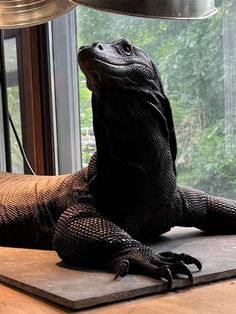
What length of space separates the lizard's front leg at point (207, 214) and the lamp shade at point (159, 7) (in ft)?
1.91

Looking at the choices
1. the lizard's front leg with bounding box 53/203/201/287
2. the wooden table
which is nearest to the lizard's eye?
the lizard's front leg with bounding box 53/203/201/287

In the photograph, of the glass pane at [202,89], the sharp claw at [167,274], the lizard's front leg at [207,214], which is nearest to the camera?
the sharp claw at [167,274]

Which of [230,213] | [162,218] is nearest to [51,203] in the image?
[162,218]

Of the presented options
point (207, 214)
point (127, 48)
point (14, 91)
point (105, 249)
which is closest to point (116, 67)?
point (127, 48)

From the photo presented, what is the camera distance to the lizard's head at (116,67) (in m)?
1.44

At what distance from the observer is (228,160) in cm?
219

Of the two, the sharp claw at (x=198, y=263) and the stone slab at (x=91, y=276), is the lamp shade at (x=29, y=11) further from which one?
the sharp claw at (x=198, y=263)

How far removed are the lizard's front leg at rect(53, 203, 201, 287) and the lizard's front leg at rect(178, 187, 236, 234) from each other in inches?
11.7

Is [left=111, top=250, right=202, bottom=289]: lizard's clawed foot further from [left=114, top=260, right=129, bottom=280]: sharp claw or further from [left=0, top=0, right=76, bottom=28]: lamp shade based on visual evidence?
[left=0, top=0, right=76, bottom=28]: lamp shade

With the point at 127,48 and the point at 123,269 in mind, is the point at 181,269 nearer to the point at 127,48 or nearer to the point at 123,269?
the point at 123,269

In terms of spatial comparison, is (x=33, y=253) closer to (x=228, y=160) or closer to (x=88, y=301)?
(x=88, y=301)

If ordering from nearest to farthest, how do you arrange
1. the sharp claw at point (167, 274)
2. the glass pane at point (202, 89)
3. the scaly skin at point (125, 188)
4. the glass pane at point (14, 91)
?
the sharp claw at point (167, 274), the scaly skin at point (125, 188), the glass pane at point (202, 89), the glass pane at point (14, 91)

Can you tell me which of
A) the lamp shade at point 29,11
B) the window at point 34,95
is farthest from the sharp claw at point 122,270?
the window at point 34,95

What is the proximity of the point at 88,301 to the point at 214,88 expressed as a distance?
1.26 m
